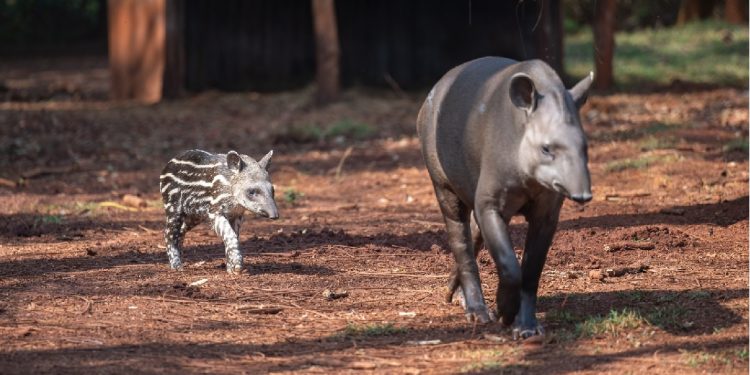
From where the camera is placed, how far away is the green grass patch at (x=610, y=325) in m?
6.39

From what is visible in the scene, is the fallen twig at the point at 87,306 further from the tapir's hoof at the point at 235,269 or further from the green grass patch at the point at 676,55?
the green grass patch at the point at 676,55

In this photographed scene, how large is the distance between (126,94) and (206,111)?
1.85m

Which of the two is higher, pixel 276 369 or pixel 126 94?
pixel 276 369

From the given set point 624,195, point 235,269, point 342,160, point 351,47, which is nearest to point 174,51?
point 351,47

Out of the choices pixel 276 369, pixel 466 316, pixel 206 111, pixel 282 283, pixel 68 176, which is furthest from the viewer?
pixel 206 111

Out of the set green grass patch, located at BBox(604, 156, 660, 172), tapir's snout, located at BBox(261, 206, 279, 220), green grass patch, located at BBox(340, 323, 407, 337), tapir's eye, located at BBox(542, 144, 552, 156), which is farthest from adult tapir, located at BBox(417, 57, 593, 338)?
green grass patch, located at BBox(604, 156, 660, 172)

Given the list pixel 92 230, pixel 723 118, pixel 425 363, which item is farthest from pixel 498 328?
pixel 723 118

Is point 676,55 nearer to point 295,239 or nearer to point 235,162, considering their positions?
point 295,239

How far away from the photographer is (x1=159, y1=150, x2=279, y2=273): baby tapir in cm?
796

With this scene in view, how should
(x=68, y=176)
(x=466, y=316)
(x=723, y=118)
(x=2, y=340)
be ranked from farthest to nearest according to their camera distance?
(x=723, y=118) → (x=68, y=176) → (x=466, y=316) → (x=2, y=340)

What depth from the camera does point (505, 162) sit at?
20.4 feet

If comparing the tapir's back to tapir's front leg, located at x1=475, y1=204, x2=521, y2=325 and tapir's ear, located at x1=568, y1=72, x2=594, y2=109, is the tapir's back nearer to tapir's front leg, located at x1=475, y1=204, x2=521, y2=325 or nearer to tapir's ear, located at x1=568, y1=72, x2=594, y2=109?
tapir's front leg, located at x1=475, y1=204, x2=521, y2=325

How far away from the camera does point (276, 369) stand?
5930 millimetres

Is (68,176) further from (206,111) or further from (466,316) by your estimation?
(466,316)
